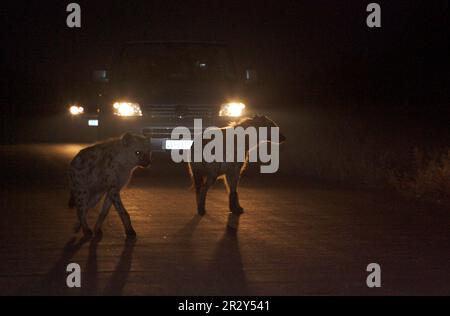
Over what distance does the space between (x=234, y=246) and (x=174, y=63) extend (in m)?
10.3

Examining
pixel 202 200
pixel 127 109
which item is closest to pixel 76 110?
pixel 127 109

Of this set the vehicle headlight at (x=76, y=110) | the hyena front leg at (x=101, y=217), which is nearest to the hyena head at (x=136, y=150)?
the hyena front leg at (x=101, y=217)

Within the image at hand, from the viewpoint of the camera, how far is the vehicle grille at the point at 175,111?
19.5 meters

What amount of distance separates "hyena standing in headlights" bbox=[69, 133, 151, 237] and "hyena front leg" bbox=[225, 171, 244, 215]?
2145 millimetres

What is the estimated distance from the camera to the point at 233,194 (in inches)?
533

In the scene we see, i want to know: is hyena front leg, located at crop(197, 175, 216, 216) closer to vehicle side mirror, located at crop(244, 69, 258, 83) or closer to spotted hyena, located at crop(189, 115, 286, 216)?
spotted hyena, located at crop(189, 115, 286, 216)

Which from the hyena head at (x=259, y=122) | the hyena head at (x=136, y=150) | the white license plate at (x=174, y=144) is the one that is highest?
the hyena head at (x=259, y=122)

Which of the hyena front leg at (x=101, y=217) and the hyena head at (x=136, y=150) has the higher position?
the hyena head at (x=136, y=150)

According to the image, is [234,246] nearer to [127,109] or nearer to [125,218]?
[125,218]

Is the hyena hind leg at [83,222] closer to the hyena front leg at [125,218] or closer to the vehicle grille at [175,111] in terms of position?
the hyena front leg at [125,218]

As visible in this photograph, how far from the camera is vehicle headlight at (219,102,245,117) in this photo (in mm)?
19656

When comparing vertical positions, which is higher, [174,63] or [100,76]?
[174,63]

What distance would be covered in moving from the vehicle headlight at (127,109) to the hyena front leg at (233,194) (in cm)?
611

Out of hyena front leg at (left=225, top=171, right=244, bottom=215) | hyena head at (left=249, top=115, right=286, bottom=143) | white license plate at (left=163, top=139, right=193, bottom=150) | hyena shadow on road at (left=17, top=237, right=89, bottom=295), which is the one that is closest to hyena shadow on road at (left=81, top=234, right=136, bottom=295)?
hyena shadow on road at (left=17, top=237, right=89, bottom=295)
